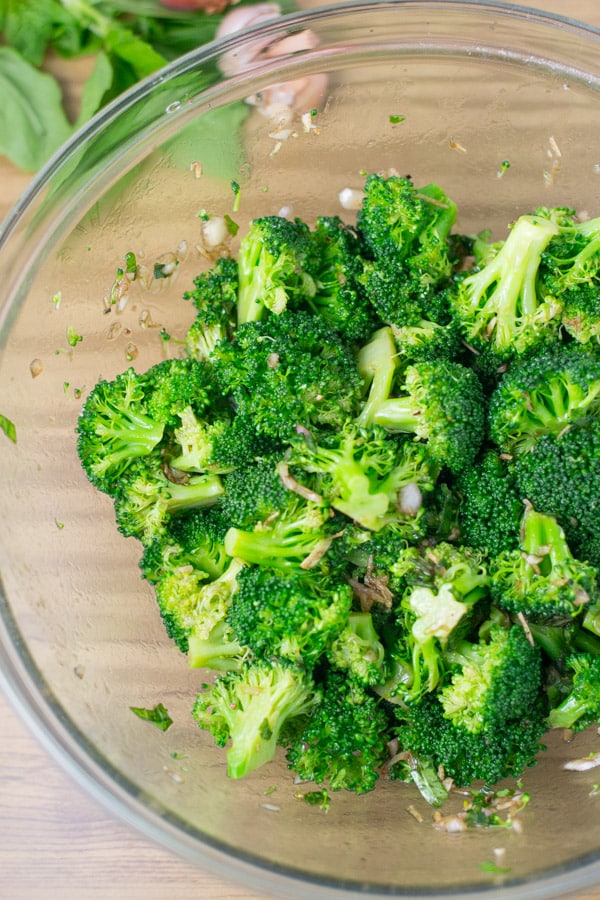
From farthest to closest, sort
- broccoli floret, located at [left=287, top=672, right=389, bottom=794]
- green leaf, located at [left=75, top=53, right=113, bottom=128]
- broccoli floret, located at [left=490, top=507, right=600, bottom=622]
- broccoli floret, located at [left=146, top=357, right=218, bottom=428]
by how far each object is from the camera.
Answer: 1. green leaf, located at [left=75, top=53, right=113, bottom=128]
2. broccoli floret, located at [left=146, top=357, right=218, bottom=428]
3. broccoli floret, located at [left=287, top=672, right=389, bottom=794]
4. broccoli floret, located at [left=490, top=507, right=600, bottom=622]

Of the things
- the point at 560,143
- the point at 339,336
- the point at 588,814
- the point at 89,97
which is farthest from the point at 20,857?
A: the point at 560,143

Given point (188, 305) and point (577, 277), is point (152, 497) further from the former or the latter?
point (577, 277)

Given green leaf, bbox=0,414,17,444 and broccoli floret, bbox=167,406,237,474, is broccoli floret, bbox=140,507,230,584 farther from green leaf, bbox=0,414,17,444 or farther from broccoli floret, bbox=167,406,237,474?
green leaf, bbox=0,414,17,444

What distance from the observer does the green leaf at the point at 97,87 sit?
241cm

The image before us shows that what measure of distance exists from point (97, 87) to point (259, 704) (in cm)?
184

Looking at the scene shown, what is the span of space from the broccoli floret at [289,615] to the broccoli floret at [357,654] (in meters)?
0.02

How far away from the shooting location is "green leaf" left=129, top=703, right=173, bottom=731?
199 cm

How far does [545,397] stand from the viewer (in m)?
1.74

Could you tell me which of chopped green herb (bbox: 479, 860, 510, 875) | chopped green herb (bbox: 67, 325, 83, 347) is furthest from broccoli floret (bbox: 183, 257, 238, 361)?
chopped green herb (bbox: 479, 860, 510, 875)

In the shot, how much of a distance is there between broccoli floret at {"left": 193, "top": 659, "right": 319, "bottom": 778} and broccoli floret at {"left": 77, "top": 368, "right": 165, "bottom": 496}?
1.79 ft

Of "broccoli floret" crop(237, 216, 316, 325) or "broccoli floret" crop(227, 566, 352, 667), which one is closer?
"broccoli floret" crop(227, 566, 352, 667)

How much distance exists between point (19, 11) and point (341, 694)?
2.26m

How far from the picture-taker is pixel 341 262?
194cm

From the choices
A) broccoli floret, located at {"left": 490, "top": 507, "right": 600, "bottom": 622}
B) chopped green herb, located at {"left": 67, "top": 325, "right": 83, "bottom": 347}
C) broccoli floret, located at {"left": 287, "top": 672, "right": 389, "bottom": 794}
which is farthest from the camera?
chopped green herb, located at {"left": 67, "top": 325, "right": 83, "bottom": 347}
